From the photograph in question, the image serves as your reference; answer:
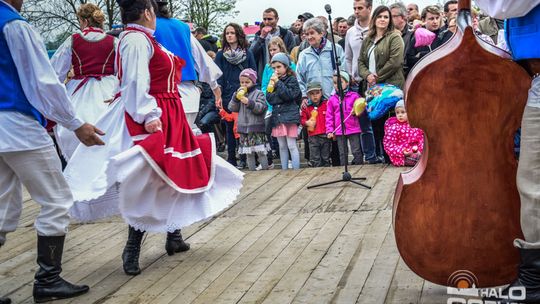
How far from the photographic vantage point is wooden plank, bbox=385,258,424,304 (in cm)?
383

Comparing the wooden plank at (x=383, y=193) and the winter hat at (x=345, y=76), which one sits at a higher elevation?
the winter hat at (x=345, y=76)

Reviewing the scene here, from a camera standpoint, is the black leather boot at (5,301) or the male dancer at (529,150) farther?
the black leather boot at (5,301)

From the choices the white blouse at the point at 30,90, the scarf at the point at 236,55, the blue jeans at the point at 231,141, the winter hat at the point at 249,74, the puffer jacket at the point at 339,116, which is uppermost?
the white blouse at the point at 30,90

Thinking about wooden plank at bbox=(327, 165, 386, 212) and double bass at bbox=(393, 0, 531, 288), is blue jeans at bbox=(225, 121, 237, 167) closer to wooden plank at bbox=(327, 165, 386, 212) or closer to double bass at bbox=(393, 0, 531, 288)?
wooden plank at bbox=(327, 165, 386, 212)

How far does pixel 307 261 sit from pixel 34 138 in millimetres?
1577

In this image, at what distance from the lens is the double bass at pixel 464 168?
10.9ft

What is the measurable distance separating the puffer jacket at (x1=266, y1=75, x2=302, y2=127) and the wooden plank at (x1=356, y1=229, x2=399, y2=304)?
3.77m

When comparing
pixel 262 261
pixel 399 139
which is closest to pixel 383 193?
pixel 399 139

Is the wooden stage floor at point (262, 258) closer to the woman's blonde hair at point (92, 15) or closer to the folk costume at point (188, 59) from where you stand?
the folk costume at point (188, 59)

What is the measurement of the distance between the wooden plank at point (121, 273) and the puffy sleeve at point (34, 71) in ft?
3.12

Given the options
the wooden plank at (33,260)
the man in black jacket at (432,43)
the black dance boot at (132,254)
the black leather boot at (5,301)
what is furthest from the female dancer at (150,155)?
the man in black jacket at (432,43)

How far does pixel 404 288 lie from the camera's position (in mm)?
3990

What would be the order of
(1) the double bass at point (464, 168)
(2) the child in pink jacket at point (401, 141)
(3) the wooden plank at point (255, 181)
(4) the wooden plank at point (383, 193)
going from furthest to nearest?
1. (2) the child in pink jacket at point (401, 141)
2. (3) the wooden plank at point (255, 181)
3. (4) the wooden plank at point (383, 193)
4. (1) the double bass at point (464, 168)

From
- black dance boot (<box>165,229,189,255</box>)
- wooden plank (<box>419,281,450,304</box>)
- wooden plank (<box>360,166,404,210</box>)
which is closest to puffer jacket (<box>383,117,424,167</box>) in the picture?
wooden plank (<box>360,166,404,210</box>)
